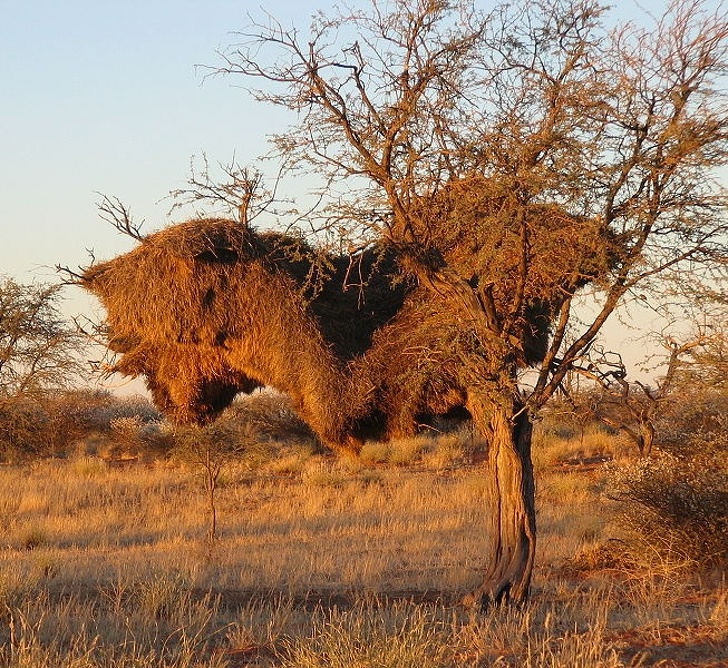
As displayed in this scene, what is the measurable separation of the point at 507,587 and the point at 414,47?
6340mm

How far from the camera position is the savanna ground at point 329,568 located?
31.6 ft

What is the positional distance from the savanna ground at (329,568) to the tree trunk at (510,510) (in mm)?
384

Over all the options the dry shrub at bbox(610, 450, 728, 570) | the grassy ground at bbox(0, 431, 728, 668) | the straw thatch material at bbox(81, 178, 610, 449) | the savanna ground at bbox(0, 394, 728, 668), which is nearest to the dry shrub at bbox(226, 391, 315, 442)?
the savanna ground at bbox(0, 394, 728, 668)

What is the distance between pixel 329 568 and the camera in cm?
1781

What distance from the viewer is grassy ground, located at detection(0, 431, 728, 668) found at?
9.55m

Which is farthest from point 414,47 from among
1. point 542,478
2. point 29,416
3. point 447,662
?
point 542,478

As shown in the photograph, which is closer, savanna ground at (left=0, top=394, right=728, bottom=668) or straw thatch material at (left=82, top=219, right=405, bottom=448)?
savanna ground at (left=0, top=394, right=728, bottom=668)

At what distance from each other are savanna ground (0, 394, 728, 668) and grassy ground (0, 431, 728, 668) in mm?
52

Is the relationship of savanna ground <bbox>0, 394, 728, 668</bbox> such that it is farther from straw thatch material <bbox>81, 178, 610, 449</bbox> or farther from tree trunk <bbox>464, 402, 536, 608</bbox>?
straw thatch material <bbox>81, 178, 610, 449</bbox>

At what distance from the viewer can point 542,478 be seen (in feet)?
108

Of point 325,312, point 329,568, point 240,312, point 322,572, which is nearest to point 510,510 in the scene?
point 325,312

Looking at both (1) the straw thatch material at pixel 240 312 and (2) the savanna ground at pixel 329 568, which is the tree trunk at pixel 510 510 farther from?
(1) the straw thatch material at pixel 240 312

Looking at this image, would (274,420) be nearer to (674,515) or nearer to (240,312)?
(674,515)

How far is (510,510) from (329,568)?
6.76 m
